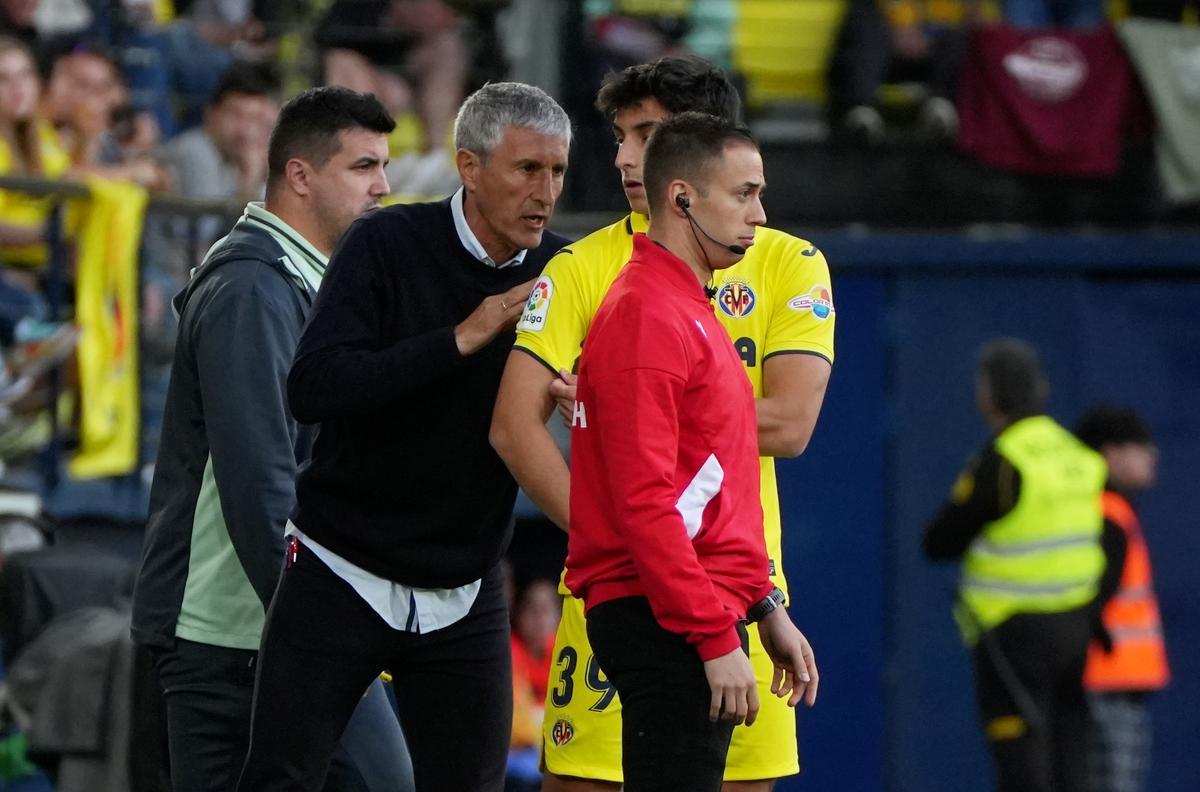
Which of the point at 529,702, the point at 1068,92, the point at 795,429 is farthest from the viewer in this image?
the point at 1068,92

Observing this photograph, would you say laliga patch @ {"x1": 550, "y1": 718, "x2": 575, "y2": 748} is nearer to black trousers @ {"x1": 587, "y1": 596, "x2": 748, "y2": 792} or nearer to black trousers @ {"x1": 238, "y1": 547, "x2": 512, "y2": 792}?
black trousers @ {"x1": 238, "y1": 547, "x2": 512, "y2": 792}

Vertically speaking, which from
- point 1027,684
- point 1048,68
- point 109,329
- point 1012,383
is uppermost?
point 1048,68

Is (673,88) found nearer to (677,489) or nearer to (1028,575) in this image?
(677,489)

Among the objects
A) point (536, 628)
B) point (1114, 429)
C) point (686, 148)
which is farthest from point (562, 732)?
point (536, 628)

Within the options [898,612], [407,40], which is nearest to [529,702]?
[898,612]

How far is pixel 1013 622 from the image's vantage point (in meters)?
7.98

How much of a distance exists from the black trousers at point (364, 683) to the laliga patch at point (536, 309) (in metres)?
0.58

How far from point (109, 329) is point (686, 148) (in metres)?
5.29

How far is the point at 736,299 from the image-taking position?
404cm

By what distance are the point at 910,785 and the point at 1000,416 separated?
Answer: 269cm

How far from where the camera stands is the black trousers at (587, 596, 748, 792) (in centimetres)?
333

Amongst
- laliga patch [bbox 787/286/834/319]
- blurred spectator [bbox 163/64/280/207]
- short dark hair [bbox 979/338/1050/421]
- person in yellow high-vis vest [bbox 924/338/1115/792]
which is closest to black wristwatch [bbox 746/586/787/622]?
laliga patch [bbox 787/286/834/319]

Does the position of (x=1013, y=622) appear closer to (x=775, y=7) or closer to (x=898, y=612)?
(x=898, y=612)

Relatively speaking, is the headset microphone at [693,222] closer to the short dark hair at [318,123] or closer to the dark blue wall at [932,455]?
the short dark hair at [318,123]
